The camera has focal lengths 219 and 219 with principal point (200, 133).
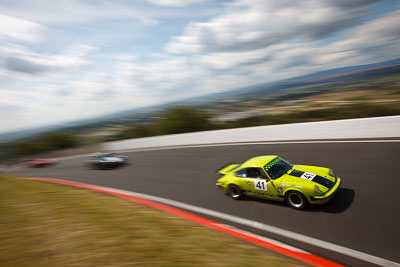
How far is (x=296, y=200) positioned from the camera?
18.1 ft

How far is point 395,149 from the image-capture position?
26.5 feet

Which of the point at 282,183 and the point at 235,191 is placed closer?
the point at 282,183

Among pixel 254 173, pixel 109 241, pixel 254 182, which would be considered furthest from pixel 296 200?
pixel 109 241

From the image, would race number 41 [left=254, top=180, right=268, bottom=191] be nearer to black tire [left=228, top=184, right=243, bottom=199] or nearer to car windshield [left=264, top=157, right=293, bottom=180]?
car windshield [left=264, top=157, right=293, bottom=180]

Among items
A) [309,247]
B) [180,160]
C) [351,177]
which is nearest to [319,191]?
[309,247]

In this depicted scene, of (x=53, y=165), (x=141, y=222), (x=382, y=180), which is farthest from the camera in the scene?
(x=53, y=165)

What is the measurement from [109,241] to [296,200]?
435 centimetres

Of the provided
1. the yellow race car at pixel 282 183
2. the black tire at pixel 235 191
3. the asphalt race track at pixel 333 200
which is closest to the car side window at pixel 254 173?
the yellow race car at pixel 282 183

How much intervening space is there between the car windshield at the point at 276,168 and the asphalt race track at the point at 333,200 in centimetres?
82

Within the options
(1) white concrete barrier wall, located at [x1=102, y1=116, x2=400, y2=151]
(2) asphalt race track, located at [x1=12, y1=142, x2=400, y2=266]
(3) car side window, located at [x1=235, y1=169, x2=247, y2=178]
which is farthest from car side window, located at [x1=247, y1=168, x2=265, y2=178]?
(1) white concrete barrier wall, located at [x1=102, y1=116, x2=400, y2=151]

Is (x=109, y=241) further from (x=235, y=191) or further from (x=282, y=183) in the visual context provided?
(x=282, y=183)

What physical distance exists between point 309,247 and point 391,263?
1225mm

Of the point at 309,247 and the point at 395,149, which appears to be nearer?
the point at 309,247

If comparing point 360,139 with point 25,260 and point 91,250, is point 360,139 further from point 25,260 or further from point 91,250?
point 25,260
